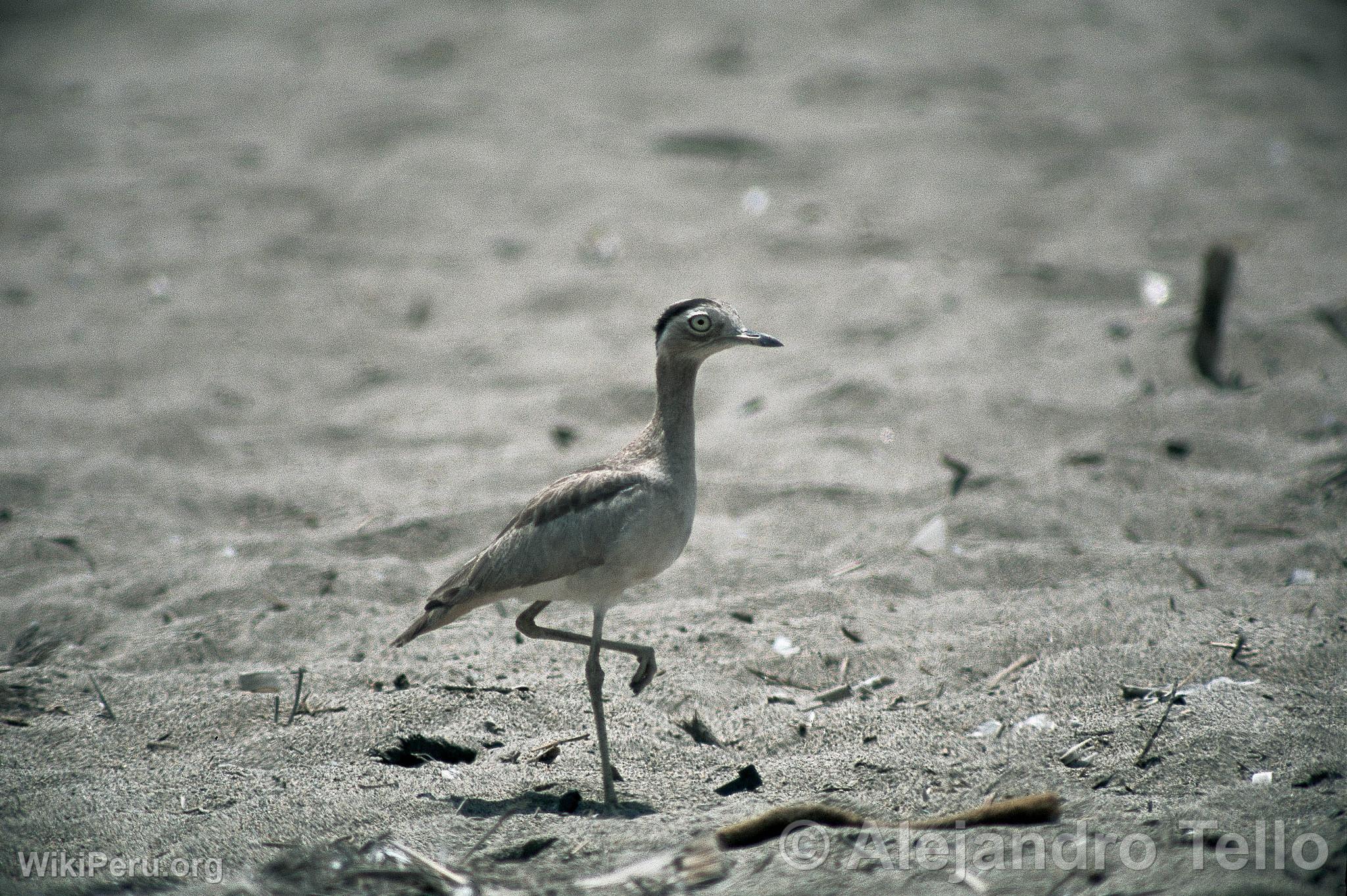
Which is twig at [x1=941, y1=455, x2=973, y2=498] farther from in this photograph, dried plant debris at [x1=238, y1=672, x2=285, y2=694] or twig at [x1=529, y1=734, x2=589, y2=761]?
dried plant debris at [x1=238, y1=672, x2=285, y2=694]

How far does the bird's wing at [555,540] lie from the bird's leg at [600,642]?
0.22m

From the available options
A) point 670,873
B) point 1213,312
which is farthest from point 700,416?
point 670,873

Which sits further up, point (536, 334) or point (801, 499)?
point (536, 334)

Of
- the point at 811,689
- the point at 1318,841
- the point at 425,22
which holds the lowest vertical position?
the point at 811,689

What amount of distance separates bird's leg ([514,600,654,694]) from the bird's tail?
29 cm

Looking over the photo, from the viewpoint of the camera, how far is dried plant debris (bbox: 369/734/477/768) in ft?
13.8

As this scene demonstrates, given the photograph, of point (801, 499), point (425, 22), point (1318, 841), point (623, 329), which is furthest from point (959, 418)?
point (425, 22)

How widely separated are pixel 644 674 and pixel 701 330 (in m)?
1.39

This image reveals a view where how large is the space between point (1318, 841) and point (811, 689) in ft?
6.36

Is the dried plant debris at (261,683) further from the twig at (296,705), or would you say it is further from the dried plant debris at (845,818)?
the dried plant debris at (845,818)

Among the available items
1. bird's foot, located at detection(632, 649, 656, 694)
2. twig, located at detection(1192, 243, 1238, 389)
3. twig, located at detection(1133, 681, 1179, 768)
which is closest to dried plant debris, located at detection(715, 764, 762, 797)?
bird's foot, located at detection(632, 649, 656, 694)

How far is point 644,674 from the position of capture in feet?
14.6

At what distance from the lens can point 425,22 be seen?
12008mm

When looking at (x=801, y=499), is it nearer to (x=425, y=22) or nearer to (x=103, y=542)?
(x=103, y=542)
